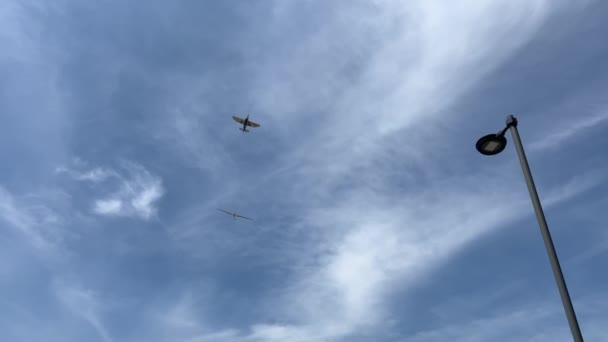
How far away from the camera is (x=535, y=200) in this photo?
613 inches

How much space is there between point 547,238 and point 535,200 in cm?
146

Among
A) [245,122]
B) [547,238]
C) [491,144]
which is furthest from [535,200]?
[245,122]

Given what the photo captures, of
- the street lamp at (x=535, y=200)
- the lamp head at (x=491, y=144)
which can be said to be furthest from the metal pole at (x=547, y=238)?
the lamp head at (x=491, y=144)

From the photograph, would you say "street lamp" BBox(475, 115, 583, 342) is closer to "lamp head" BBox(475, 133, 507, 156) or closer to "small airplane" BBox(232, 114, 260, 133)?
"lamp head" BBox(475, 133, 507, 156)

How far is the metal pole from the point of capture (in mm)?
13767

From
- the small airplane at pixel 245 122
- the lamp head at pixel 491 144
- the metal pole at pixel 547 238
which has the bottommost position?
the metal pole at pixel 547 238

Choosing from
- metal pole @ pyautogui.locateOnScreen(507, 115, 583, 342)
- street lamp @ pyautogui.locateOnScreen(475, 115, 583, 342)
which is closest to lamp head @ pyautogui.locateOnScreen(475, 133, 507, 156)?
street lamp @ pyautogui.locateOnScreen(475, 115, 583, 342)

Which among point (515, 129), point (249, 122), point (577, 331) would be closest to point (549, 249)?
point (577, 331)

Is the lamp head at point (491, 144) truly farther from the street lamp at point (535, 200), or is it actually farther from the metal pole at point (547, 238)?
the metal pole at point (547, 238)

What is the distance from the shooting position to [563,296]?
46.0 feet

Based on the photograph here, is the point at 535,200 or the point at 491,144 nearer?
the point at 535,200

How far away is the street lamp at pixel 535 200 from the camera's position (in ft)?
45.3

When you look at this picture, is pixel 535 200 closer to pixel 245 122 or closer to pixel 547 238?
pixel 547 238

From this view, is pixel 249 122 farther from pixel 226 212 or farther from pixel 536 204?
pixel 536 204
